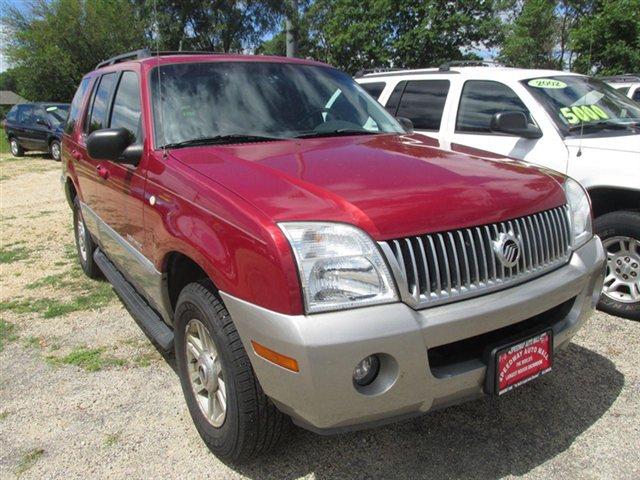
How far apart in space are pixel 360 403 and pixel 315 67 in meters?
2.57

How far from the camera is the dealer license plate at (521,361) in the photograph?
2312 millimetres

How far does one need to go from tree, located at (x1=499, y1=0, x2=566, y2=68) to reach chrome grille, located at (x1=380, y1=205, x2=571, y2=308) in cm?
2364

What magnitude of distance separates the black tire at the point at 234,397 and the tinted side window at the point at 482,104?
3506mm

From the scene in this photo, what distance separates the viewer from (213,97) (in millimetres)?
3256

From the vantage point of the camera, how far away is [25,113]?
17.7 metres

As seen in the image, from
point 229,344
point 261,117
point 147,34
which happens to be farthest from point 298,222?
point 147,34

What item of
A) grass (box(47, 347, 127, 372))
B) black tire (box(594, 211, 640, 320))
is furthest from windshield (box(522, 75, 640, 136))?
grass (box(47, 347, 127, 372))

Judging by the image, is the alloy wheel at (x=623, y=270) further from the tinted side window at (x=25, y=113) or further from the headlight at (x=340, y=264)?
the tinted side window at (x=25, y=113)

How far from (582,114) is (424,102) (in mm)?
1562

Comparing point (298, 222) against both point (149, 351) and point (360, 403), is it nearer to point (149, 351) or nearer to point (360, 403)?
point (360, 403)

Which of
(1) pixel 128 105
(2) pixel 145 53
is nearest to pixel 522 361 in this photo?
(1) pixel 128 105

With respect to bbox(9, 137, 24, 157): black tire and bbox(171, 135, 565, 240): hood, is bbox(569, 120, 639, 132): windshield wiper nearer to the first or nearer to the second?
bbox(171, 135, 565, 240): hood

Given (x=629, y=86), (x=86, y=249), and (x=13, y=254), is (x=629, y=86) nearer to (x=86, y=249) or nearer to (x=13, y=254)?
(x=86, y=249)

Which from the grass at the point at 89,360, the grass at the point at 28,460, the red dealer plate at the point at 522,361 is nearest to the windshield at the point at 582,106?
the red dealer plate at the point at 522,361
